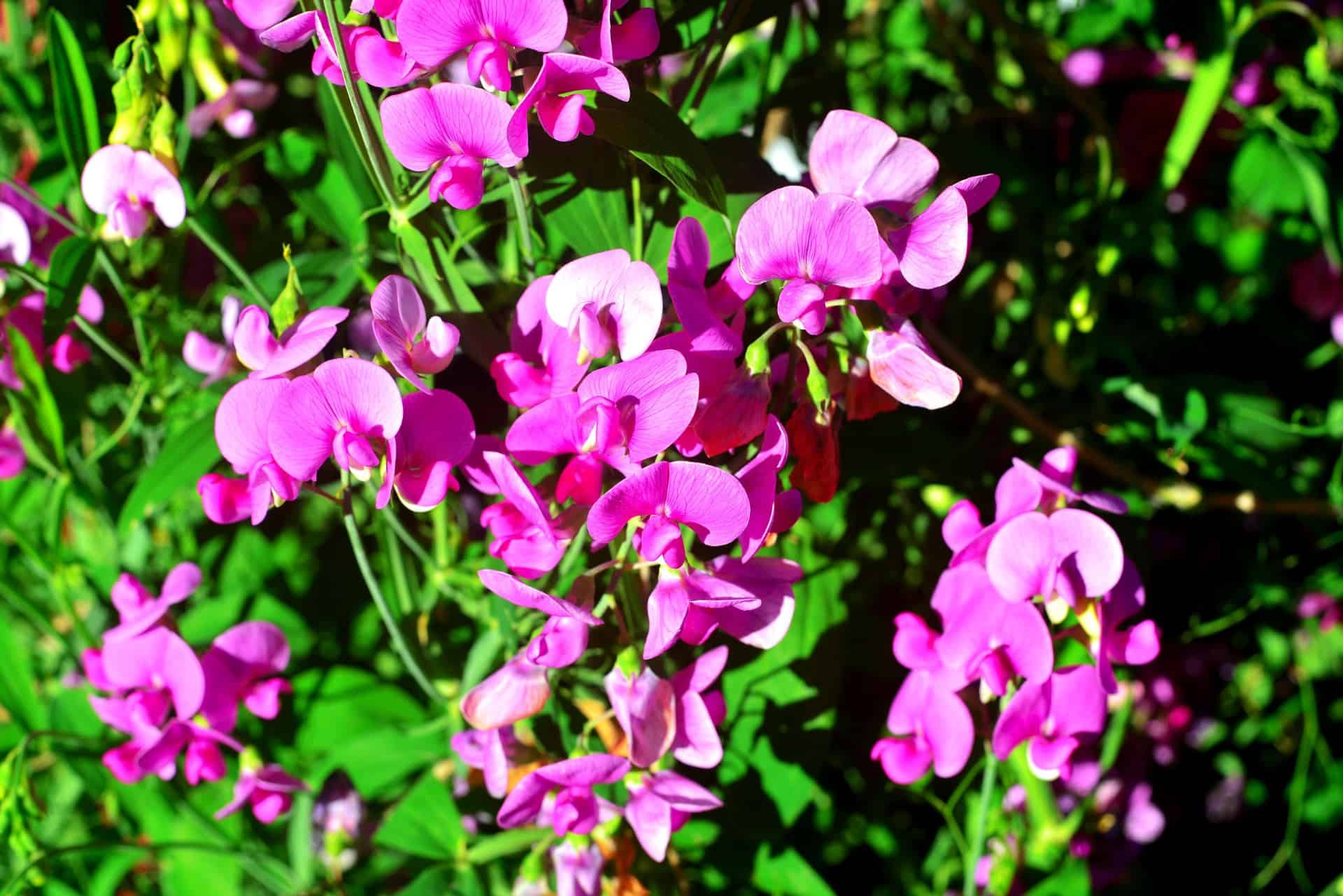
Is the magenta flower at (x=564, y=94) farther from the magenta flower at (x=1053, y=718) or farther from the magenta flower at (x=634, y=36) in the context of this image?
the magenta flower at (x=1053, y=718)

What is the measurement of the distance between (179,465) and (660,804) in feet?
1.74

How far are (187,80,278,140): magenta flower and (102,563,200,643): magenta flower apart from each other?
1.41 feet

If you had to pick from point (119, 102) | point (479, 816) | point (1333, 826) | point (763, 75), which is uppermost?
point (119, 102)

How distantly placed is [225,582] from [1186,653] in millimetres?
1379

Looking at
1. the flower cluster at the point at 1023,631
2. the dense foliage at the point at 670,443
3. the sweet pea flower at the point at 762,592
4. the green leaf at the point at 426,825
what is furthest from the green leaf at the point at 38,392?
the flower cluster at the point at 1023,631

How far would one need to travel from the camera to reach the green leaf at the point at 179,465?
913mm

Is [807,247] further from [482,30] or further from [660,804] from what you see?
[660,804]

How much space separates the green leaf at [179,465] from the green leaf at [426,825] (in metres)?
0.38

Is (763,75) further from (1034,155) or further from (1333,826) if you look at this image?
(1333,826)

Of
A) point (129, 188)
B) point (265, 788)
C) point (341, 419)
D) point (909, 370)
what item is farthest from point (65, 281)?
point (909, 370)

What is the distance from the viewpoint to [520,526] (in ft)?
2.14

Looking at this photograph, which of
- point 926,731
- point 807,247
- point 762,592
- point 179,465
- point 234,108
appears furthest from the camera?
point 234,108

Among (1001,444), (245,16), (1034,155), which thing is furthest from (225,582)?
(1034,155)

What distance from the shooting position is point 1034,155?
1309 mm
